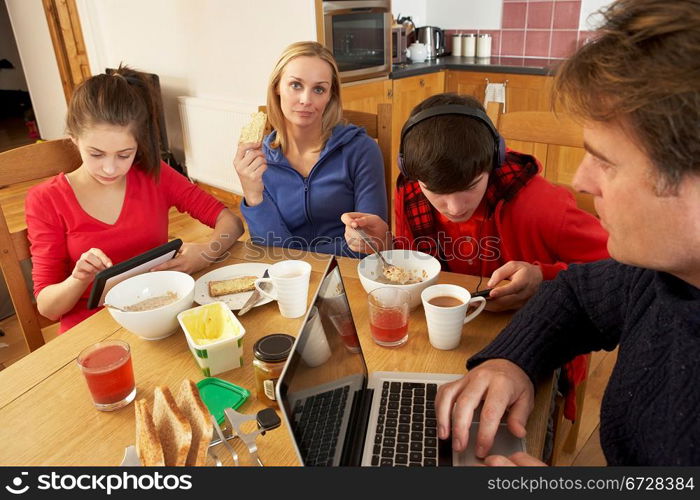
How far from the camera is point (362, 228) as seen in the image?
4.67ft

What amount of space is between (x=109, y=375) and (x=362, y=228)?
737mm

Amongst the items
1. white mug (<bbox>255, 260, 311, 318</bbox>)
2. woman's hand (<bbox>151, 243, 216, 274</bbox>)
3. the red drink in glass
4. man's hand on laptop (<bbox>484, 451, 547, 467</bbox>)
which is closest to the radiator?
woman's hand (<bbox>151, 243, 216, 274</bbox>)

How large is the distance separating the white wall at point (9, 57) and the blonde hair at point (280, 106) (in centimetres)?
612

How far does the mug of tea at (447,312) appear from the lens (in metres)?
0.98

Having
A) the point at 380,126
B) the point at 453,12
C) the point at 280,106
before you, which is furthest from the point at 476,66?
the point at 280,106

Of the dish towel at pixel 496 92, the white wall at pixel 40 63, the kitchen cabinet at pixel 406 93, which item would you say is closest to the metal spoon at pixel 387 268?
the kitchen cabinet at pixel 406 93

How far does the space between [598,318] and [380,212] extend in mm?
918

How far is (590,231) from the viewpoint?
4.17 feet

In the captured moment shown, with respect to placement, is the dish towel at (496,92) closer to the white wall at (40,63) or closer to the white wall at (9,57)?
the white wall at (40,63)

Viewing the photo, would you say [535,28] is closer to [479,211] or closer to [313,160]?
[313,160]

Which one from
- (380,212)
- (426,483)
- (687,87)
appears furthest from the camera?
(380,212)

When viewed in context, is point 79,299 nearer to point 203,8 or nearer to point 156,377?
point 156,377

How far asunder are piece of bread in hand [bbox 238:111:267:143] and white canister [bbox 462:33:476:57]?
272cm

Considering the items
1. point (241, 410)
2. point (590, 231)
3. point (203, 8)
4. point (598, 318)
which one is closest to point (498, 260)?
point (590, 231)
